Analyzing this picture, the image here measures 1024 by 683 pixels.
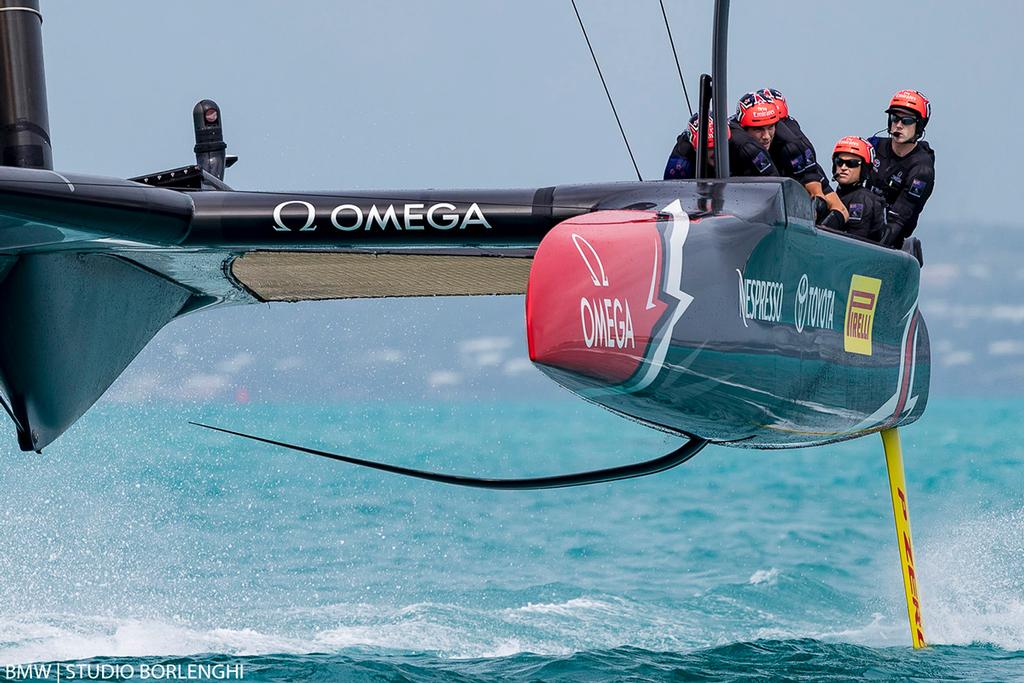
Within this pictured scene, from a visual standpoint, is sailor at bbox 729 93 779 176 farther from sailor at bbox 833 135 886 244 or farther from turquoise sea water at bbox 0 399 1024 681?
turquoise sea water at bbox 0 399 1024 681

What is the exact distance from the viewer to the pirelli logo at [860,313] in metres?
4.42

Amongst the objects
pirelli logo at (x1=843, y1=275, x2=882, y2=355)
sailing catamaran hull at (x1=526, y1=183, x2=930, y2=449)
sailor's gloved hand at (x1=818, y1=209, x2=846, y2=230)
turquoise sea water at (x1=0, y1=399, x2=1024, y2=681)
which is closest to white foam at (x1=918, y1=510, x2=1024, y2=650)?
turquoise sea water at (x1=0, y1=399, x2=1024, y2=681)

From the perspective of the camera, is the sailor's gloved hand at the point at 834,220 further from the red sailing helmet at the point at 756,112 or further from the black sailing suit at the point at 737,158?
the red sailing helmet at the point at 756,112

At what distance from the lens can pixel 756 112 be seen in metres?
4.86

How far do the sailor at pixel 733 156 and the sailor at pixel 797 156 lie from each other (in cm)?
17

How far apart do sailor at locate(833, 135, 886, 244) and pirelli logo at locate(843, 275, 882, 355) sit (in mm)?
435

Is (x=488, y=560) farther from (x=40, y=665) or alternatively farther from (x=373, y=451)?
(x=373, y=451)

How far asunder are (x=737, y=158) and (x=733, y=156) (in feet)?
0.05

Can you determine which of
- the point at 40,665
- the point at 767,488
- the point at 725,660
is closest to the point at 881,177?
the point at 725,660

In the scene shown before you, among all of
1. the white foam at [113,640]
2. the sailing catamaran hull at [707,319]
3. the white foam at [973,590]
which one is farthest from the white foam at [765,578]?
the sailing catamaran hull at [707,319]

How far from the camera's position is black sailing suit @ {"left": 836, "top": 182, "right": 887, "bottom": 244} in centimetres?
503

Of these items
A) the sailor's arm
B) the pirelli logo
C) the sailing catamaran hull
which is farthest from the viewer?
the sailor's arm

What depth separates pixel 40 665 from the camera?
4.59 metres

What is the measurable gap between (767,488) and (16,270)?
528 inches
